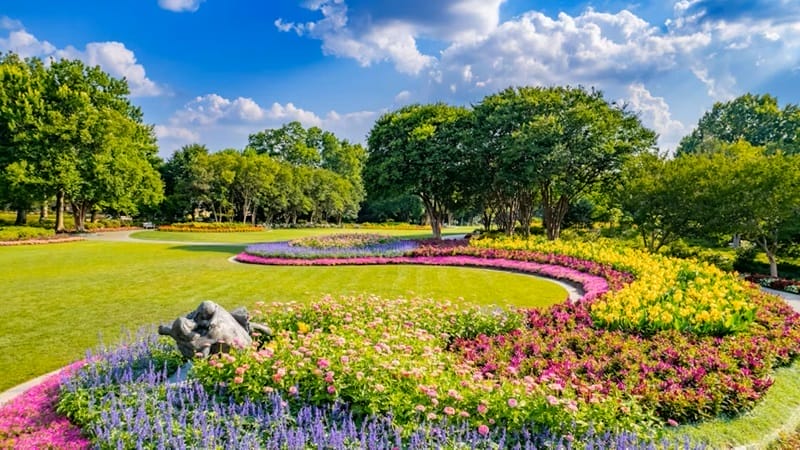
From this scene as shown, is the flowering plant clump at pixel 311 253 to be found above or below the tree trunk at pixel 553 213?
below

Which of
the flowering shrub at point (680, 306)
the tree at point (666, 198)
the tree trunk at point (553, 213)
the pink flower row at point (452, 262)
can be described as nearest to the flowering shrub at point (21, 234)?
the pink flower row at point (452, 262)

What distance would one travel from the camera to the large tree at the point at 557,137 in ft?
75.2

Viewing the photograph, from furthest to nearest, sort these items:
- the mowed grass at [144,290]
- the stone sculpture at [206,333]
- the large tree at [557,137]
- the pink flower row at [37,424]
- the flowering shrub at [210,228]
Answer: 1. the flowering shrub at [210,228]
2. the large tree at [557,137]
3. the mowed grass at [144,290]
4. the stone sculpture at [206,333]
5. the pink flower row at [37,424]

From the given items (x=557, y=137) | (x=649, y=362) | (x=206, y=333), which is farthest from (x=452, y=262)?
(x=206, y=333)

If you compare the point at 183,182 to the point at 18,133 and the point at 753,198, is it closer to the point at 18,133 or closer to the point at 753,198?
the point at 18,133

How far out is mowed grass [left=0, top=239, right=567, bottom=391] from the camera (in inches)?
323

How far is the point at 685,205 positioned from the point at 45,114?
45.2m

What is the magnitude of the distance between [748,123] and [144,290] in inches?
2977

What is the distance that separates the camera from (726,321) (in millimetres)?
7449

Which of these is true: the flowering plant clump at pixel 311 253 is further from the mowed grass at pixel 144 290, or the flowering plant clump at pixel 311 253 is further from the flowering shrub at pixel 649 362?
the flowering shrub at pixel 649 362

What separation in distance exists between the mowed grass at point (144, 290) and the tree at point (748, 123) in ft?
174

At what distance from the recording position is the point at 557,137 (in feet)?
74.8

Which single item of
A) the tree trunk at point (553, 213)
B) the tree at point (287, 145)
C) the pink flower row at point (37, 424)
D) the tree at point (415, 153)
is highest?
the tree at point (287, 145)

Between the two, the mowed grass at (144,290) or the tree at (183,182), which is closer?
the mowed grass at (144,290)
